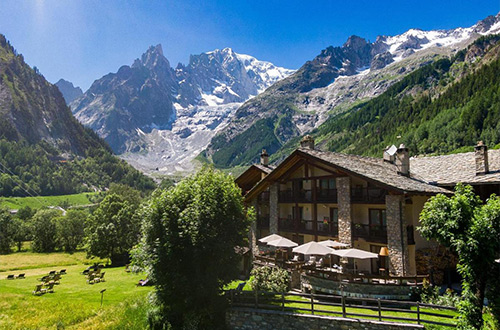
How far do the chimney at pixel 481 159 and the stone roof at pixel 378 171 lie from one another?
2.87m

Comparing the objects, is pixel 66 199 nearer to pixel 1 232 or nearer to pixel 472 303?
pixel 1 232

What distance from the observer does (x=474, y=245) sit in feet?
44.1

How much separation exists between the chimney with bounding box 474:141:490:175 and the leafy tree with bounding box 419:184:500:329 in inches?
414

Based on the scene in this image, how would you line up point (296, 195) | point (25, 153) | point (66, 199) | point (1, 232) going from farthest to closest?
point (25, 153) < point (66, 199) < point (1, 232) < point (296, 195)

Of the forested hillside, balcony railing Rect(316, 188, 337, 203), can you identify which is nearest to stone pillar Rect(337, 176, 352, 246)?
balcony railing Rect(316, 188, 337, 203)

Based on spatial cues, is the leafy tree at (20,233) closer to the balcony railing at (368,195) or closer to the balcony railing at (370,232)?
the balcony railing at (370,232)

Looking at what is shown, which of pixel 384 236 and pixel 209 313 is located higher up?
pixel 384 236

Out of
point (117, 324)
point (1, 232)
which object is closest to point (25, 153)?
point (1, 232)

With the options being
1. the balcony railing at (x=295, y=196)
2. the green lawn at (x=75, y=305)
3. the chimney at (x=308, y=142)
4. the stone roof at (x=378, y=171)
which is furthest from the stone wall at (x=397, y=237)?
the green lawn at (x=75, y=305)

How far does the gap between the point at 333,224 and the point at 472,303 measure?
1243cm

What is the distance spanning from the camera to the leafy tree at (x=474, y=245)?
44.4ft

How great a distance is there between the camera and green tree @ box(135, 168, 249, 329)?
742 inches

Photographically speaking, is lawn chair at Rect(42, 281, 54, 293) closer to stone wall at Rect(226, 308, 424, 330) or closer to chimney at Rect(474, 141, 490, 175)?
stone wall at Rect(226, 308, 424, 330)

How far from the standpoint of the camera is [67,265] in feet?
160
